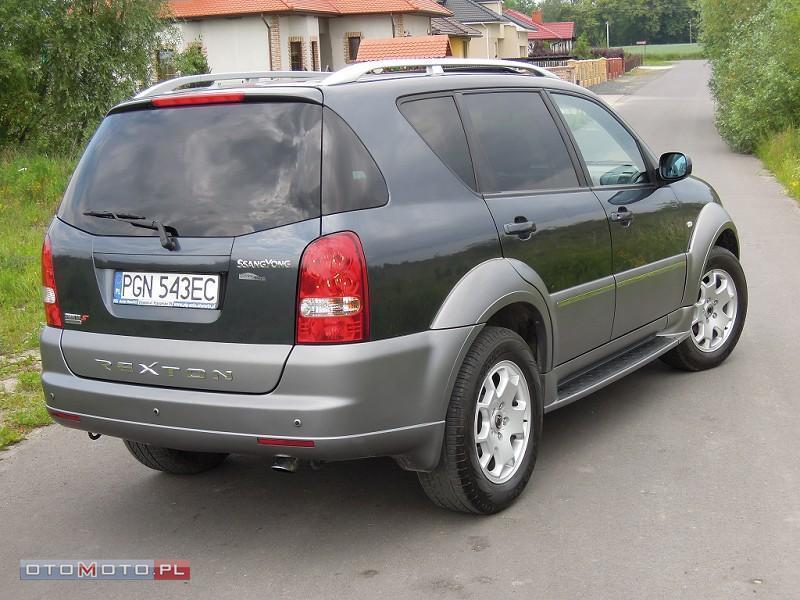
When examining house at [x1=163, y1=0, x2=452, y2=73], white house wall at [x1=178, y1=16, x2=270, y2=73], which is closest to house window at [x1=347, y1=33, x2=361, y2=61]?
house at [x1=163, y1=0, x2=452, y2=73]

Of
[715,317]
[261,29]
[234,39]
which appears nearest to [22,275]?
[715,317]

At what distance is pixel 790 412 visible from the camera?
229 inches

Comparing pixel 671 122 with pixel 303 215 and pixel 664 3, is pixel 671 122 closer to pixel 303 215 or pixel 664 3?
pixel 303 215

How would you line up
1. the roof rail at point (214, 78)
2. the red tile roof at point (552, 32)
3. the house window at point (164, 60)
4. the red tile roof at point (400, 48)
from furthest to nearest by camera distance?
the red tile roof at point (552, 32), the red tile roof at point (400, 48), the house window at point (164, 60), the roof rail at point (214, 78)

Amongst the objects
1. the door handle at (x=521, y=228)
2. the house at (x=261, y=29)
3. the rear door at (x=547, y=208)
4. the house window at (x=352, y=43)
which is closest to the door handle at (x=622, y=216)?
the rear door at (x=547, y=208)

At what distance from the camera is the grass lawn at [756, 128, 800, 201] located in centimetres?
1698

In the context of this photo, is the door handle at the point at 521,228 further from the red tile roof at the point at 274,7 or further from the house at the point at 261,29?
the house at the point at 261,29

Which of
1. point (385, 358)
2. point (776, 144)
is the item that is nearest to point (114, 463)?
point (385, 358)

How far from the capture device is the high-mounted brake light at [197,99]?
4168 mm

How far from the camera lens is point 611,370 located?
5.51m

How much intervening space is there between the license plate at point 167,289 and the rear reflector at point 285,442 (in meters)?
0.54

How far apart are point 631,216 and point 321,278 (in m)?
2.40

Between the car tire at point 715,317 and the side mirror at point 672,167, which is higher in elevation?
the side mirror at point 672,167

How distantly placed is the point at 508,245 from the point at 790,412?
221 centimetres
